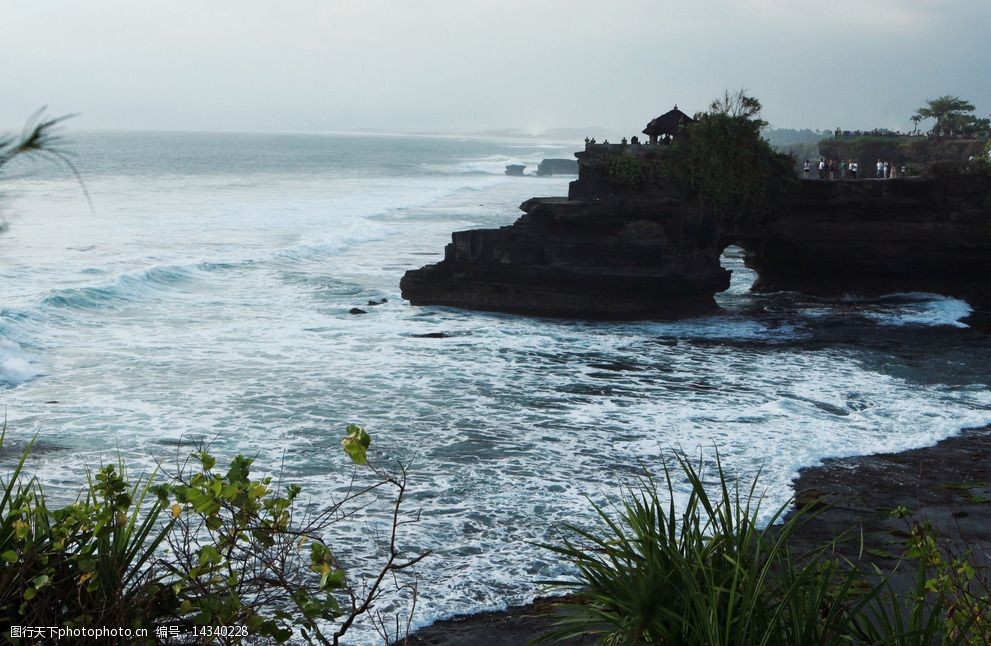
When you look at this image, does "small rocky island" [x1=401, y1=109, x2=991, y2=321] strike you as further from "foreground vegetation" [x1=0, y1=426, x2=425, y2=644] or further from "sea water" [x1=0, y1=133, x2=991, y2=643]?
"foreground vegetation" [x1=0, y1=426, x2=425, y2=644]

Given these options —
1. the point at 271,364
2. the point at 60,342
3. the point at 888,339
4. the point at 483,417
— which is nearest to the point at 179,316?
the point at 60,342

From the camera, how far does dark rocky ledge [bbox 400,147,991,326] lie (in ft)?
83.3

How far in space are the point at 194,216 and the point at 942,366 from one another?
129ft

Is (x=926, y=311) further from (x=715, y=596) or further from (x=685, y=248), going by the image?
(x=715, y=596)

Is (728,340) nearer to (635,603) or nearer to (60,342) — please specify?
(60,342)

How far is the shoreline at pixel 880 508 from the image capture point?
873 centimetres

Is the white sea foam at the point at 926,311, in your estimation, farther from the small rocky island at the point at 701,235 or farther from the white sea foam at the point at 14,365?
the white sea foam at the point at 14,365

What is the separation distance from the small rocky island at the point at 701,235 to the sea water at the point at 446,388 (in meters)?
0.81

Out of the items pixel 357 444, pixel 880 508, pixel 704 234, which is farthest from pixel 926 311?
pixel 357 444

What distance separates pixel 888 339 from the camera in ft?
73.8

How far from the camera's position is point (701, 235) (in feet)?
86.9

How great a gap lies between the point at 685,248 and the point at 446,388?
435 inches

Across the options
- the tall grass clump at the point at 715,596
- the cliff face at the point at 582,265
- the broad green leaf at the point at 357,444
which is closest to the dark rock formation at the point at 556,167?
the cliff face at the point at 582,265

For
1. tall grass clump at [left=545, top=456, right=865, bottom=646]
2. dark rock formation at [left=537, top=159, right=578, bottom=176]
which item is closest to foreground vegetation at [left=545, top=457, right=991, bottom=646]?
tall grass clump at [left=545, top=456, right=865, bottom=646]
